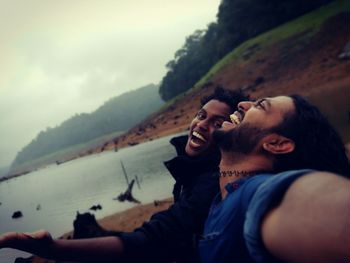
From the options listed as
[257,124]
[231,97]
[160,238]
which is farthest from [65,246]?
[231,97]

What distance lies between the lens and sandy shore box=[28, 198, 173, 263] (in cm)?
1546

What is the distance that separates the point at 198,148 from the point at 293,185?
8.39 feet

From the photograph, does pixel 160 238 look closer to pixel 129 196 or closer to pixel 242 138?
pixel 242 138

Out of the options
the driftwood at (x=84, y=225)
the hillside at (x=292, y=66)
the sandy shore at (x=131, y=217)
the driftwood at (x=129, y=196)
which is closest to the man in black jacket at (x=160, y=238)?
the driftwood at (x=84, y=225)

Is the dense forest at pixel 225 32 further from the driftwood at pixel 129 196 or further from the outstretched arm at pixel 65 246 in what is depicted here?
the outstretched arm at pixel 65 246

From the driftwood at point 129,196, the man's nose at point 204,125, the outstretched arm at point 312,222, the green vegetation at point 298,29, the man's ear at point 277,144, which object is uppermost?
the green vegetation at point 298,29

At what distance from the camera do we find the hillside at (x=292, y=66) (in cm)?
3605

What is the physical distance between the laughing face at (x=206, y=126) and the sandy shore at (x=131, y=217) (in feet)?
36.7

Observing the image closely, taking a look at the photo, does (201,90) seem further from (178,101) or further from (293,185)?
(293,185)

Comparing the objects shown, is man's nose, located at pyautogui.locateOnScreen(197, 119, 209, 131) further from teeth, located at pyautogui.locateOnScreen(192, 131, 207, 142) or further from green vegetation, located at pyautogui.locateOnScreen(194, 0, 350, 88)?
green vegetation, located at pyautogui.locateOnScreen(194, 0, 350, 88)

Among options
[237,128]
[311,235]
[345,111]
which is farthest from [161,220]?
[345,111]

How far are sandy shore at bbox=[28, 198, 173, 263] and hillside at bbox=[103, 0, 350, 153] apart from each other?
1406cm

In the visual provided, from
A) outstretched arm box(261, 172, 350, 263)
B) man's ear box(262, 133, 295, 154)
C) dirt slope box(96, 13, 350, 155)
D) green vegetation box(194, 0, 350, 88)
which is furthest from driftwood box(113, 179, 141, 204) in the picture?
green vegetation box(194, 0, 350, 88)

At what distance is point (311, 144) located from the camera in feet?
7.37
